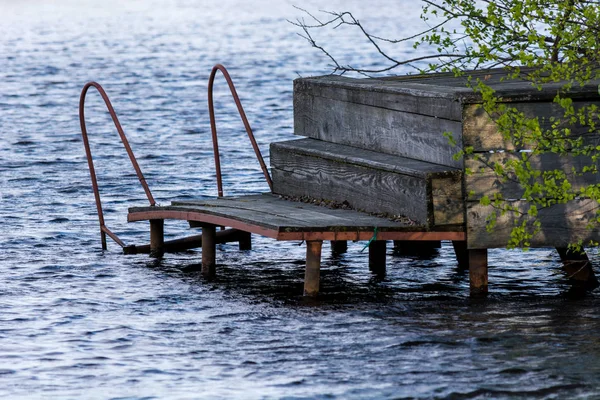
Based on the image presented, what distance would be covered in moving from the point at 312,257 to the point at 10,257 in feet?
11.7

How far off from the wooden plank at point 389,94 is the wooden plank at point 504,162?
0.36 m

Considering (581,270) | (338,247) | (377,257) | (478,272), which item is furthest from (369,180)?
(338,247)

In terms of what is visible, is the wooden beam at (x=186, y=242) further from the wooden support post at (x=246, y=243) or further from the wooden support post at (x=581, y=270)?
the wooden support post at (x=581, y=270)

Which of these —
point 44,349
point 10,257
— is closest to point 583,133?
point 44,349

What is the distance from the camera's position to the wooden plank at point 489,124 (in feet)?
29.6

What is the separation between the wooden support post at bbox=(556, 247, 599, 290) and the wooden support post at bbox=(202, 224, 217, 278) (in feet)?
9.23

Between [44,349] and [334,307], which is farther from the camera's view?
[334,307]

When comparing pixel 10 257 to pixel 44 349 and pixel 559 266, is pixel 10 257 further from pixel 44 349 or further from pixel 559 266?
pixel 559 266

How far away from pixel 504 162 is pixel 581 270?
1590 mm

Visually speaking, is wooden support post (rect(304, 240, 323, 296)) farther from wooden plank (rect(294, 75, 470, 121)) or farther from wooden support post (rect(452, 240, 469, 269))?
wooden support post (rect(452, 240, 469, 269))

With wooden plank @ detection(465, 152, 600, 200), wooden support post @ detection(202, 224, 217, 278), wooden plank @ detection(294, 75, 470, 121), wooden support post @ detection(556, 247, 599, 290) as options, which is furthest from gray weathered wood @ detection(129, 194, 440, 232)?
wooden support post @ detection(556, 247, 599, 290)

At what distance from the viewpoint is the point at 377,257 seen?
36.1ft

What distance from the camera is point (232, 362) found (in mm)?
8141

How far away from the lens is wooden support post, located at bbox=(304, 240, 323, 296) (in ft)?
31.1
